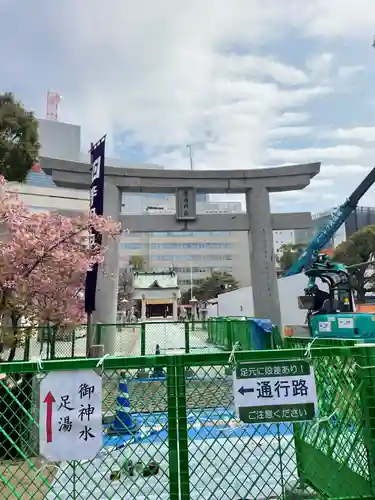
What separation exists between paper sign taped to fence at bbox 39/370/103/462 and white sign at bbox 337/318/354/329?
944cm

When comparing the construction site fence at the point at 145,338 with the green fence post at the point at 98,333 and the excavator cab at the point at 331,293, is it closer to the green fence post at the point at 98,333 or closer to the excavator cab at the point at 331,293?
the green fence post at the point at 98,333

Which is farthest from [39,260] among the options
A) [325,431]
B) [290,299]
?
[290,299]

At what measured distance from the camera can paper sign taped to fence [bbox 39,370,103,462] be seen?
2.72 meters

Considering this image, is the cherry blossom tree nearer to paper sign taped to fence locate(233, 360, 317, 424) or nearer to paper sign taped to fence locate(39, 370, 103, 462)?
paper sign taped to fence locate(39, 370, 103, 462)

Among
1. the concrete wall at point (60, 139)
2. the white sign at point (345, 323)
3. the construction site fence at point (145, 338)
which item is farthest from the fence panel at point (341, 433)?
the concrete wall at point (60, 139)

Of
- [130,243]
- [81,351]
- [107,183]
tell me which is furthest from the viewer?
[130,243]

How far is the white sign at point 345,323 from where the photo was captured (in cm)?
1067

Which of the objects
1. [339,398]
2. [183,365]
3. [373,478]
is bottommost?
[373,478]

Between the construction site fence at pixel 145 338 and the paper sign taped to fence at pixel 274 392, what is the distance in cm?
637

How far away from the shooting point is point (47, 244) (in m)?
6.35

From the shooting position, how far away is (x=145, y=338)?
12.0 m

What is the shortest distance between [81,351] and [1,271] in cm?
677

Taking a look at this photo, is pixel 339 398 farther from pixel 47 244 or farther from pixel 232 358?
pixel 47 244

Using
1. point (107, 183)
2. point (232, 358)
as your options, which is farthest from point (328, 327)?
point (232, 358)
